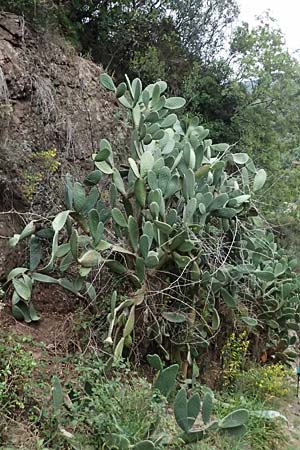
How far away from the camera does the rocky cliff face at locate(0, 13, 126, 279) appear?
4352mm

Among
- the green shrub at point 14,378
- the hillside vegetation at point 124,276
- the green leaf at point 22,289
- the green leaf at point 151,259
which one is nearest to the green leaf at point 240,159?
the hillside vegetation at point 124,276

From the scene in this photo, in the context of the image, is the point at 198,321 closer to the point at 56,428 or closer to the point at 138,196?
the point at 138,196

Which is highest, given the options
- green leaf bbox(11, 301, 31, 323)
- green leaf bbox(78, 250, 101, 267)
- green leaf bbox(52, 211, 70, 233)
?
green leaf bbox(52, 211, 70, 233)

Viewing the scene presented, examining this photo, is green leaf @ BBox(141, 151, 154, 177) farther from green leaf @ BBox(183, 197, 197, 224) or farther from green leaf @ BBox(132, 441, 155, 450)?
green leaf @ BBox(132, 441, 155, 450)

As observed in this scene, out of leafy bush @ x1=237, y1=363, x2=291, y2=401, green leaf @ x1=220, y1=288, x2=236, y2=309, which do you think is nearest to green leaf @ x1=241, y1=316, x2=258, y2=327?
green leaf @ x1=220, y1=288, x2=236, y2=309

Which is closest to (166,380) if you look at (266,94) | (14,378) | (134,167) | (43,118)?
(14,378)

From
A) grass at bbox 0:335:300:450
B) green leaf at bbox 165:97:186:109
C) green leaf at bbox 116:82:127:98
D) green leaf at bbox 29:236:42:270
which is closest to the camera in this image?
grass at bbox 0:335:300:450

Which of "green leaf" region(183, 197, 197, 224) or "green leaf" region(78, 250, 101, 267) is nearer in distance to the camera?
"green leaf" region(78, 250, 101, 267)

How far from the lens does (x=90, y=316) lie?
12.7ft

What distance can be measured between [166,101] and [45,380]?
2701 mm

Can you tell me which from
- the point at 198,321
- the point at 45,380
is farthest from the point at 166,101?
the point at 45,380

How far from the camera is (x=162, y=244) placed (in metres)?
3.80

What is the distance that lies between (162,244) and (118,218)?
1.24ft

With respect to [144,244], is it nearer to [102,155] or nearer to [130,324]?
[130,324]
